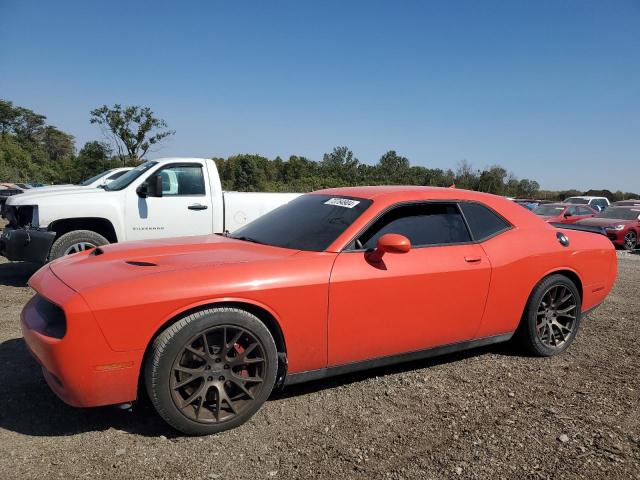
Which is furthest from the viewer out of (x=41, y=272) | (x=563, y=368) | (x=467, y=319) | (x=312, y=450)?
(x=563, y=368)

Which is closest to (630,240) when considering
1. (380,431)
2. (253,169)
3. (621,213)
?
(621,213)

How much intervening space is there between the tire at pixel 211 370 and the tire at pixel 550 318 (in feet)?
7.65

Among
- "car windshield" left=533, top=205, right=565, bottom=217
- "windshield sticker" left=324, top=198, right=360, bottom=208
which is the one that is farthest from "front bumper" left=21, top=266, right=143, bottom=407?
"car windshield" left=533, top=205, right=565, bottom=217

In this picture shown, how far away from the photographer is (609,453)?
2.62 meters

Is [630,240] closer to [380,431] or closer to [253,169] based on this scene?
[380,431]

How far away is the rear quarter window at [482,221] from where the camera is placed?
3.81 m

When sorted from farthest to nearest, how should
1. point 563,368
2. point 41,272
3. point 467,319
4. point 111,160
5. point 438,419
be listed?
point 111,160 → point 563,368 → point 467,319 → point 41,272 → point 438,419

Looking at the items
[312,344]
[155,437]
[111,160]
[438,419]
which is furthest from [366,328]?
[111,160]

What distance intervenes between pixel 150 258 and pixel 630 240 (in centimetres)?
1587

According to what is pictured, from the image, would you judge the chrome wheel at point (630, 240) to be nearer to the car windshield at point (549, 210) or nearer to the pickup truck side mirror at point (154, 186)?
the car windshield at point (549, 210)

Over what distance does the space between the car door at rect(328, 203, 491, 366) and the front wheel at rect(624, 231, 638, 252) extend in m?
13.7

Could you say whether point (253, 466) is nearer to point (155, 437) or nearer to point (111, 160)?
point (155, 437)

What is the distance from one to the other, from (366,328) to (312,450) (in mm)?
860

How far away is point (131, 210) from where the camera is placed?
6758mm
